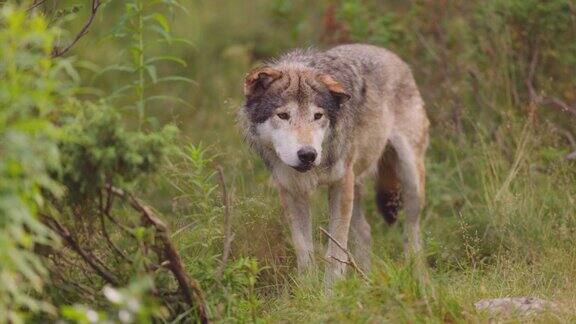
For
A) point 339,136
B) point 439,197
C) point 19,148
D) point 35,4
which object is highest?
point 35,4

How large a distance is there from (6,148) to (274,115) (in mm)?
2608

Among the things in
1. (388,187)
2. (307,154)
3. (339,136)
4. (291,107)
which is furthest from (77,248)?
(388,187)

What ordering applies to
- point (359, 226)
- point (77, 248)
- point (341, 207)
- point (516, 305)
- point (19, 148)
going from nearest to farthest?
point (19, 148)
point (77, 248)
point (516, 305)
point (341, 207)
point (359, 226)

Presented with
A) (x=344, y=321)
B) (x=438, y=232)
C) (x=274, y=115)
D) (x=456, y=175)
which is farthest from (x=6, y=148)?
(x=456, y=175)

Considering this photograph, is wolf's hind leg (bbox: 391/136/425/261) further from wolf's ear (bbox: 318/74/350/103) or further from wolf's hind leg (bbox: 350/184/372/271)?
wolf's ear (bbox: 318/74/350/103)

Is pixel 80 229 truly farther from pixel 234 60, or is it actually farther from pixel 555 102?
pixel 234 60

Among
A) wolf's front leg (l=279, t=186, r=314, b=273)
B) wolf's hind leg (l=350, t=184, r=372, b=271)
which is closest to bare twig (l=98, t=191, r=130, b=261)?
wolf's front leg (l=279, t=186, r=314, b=273)

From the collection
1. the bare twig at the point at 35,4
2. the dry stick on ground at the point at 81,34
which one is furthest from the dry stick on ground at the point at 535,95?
the bare twig at the point at 35,4

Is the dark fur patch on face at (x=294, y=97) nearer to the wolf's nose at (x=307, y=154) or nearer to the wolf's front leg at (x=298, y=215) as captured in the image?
the wolf's nose at (x=307, y=154)

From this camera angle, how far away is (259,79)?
6156 mm

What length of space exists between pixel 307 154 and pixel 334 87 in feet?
1.99

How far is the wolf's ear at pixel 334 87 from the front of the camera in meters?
6.15

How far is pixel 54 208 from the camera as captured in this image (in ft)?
14.6

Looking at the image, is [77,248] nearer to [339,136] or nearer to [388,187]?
[339,136]
